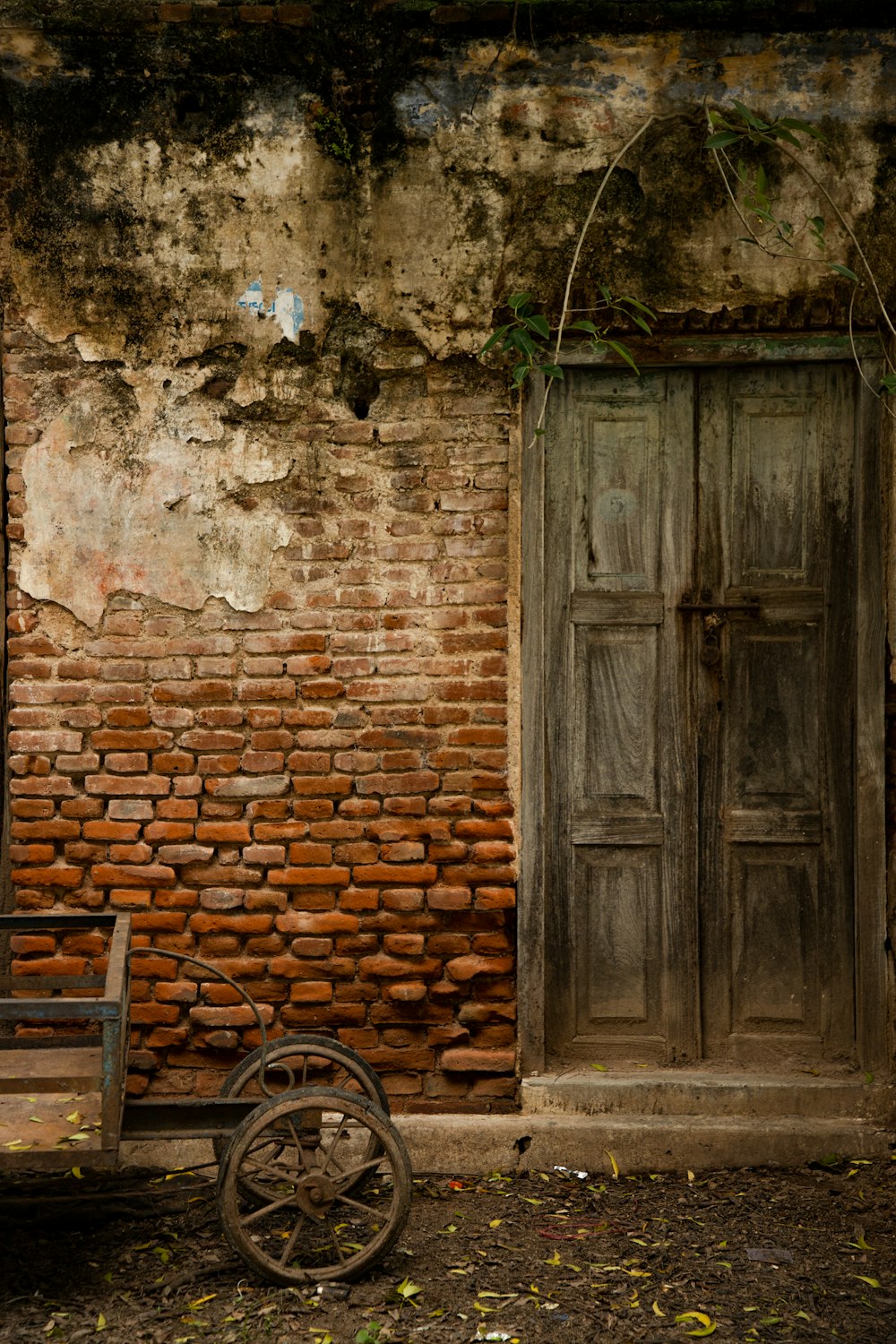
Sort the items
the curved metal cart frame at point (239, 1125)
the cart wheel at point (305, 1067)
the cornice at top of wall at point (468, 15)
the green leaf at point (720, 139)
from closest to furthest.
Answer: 1. the curved metal cart frame at point (239, 1125)
2. the cart wheel at point (305, 1067)
3. the green leaf at point (720, 139)
4. the cornice at top of wall at point (468, 15)

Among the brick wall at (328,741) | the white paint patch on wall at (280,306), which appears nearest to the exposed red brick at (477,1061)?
the brick wall at (328,741)

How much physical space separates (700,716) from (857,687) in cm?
53

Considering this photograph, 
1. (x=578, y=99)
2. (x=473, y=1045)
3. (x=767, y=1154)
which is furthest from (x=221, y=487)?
(x=767, y=1154)

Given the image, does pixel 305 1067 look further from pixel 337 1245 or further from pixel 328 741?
pixel 328 741

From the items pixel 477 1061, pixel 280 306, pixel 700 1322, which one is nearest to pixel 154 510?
pixel 280 306

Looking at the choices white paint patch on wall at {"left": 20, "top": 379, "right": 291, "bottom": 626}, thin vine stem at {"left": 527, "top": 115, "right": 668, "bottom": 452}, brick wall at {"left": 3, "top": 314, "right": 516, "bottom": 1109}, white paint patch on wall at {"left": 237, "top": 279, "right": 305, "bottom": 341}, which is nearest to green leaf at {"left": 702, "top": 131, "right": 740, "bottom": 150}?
thin vine stem at {"left": 527, "top": 115, "right": 668, "bottom": 452}

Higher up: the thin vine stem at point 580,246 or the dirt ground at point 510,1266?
the thin vine stem at point 580,246

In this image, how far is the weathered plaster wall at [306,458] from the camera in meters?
3.92

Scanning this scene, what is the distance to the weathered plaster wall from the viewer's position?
12.9ft

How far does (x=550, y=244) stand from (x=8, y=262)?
1.82 meters

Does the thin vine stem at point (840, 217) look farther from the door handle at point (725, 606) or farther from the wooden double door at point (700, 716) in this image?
the door handle at point (725, 606)

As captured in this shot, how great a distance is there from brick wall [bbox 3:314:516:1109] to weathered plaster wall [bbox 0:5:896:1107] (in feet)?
0.03

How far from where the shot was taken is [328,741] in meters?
3.96

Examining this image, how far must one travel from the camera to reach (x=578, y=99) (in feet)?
12.9
